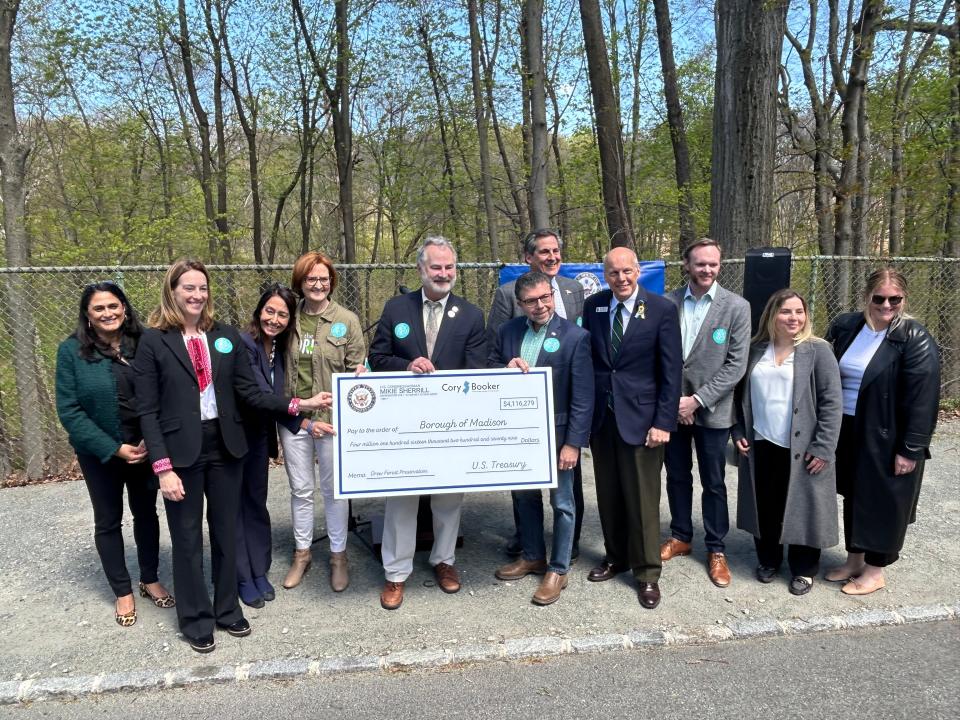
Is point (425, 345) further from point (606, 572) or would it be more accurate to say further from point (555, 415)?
point (606, 572)

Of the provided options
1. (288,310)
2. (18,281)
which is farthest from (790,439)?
(18,281)

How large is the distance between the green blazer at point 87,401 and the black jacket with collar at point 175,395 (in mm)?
372

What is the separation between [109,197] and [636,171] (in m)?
16.5

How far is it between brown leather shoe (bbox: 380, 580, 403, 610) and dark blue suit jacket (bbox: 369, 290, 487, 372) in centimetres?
134

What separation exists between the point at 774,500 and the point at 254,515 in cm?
329

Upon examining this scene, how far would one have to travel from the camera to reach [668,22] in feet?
49.3

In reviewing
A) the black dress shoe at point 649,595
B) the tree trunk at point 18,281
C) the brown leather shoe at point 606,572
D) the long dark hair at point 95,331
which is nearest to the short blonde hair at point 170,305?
the long dark hair at point 95,331

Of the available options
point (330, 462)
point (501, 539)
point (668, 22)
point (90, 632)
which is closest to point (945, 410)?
point (501, 539)

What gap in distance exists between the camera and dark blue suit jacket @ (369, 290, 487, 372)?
4047 mm

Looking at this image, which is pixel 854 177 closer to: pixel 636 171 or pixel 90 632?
pixel 636 171

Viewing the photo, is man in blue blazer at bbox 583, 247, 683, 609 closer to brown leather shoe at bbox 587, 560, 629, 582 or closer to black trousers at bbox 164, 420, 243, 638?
brown leather shoe at bbox 587, 560, 629, 582

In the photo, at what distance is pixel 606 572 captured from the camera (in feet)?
14.0

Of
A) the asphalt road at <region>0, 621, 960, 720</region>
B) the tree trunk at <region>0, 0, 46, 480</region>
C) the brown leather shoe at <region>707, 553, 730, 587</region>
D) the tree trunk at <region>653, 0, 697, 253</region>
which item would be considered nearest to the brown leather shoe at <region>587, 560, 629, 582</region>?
the brown leather shoe at <region>707, 553, 730, 587</region>

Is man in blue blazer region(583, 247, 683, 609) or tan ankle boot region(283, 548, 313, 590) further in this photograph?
tan ankle boot region(283, 548, 313, 590)
